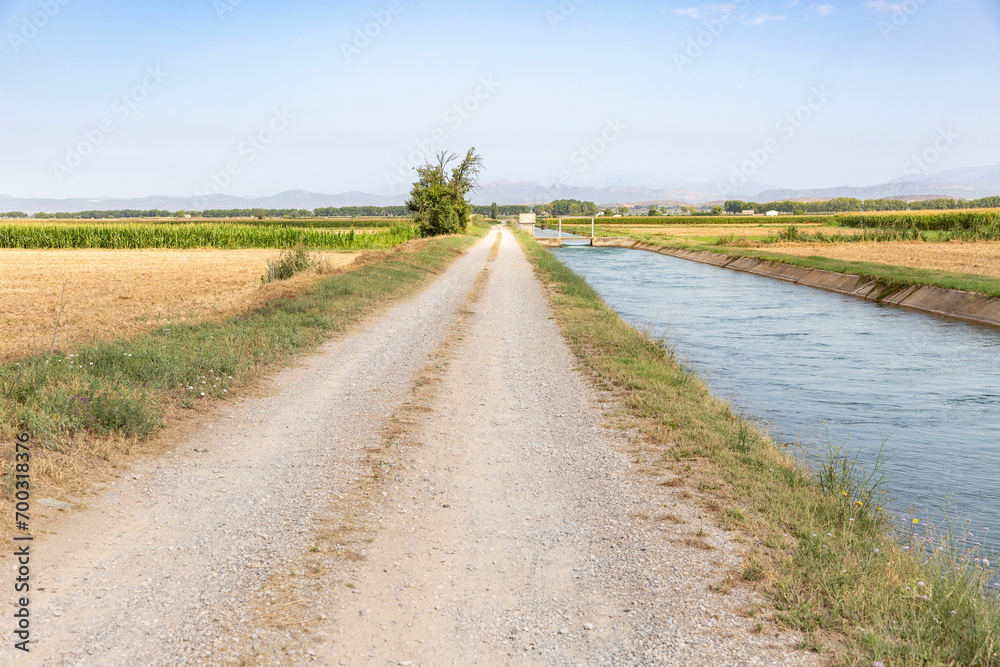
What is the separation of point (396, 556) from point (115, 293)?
24152mm

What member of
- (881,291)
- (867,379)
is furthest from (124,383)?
(881,291)

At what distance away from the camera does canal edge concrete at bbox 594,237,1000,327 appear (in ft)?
70.3

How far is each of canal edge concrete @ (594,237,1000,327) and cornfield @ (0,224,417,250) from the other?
27.9m

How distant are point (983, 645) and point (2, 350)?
1518 cm

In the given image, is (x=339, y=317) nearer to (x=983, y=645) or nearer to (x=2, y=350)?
(x=2, y=350)

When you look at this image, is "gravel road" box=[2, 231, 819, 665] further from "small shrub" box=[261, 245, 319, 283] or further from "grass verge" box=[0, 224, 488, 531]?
"small shrub" box=[261, 245, 319, 283]

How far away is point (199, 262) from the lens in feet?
135

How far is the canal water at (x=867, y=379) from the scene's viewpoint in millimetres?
8375

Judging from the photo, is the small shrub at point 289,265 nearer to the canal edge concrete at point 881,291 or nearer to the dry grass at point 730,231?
the canal edge concrete at point 881,291

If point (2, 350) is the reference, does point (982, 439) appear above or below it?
below

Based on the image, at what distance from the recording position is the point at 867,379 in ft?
44.4

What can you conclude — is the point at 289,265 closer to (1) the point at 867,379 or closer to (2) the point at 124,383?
(2) the point at 124,383

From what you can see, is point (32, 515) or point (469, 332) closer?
point (32, 515)

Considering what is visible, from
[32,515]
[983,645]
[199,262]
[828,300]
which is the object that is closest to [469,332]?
[32,515]
